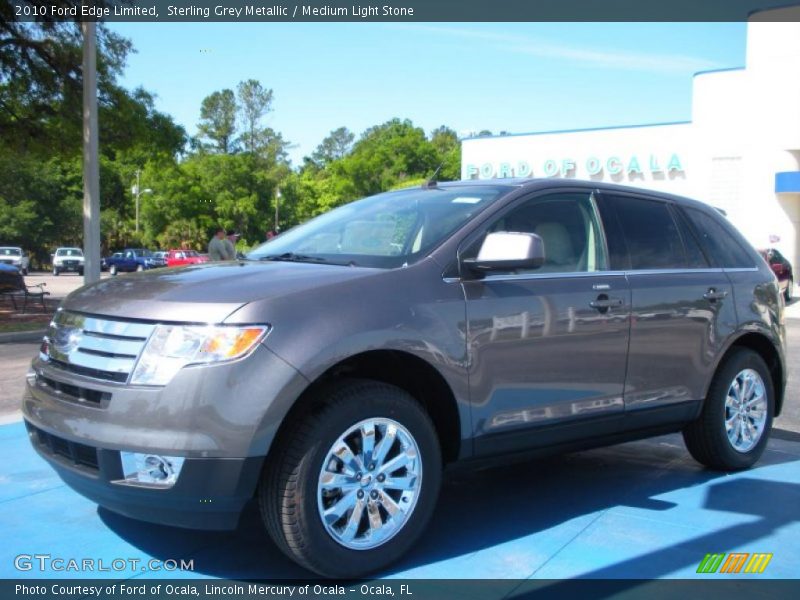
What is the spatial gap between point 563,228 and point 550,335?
746 millimetres

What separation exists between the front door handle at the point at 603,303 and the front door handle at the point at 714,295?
0.87m

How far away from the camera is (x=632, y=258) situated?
4.86 m

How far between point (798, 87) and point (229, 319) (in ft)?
107

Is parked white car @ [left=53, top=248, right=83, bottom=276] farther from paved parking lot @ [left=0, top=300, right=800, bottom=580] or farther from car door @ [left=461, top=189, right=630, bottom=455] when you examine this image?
car door @ [left=461, top=189, right=630, bottom=455]

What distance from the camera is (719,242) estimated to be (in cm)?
557

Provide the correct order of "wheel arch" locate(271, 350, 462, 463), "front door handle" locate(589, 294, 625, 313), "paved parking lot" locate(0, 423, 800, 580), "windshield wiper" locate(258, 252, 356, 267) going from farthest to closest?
"front door handle" locate(589, 294, 625, 313) → "windshield wiper" locate(258, 252, 356, 267) → "paved parking lot" locate(0, 423, 800, 580) → "wheel arch" locate(271, 350, 462, 463)

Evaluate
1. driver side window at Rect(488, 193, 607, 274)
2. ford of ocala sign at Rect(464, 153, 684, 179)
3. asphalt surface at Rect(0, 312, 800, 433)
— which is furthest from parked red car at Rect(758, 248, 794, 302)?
driver side window at Rect(488, 193, 607, 274)

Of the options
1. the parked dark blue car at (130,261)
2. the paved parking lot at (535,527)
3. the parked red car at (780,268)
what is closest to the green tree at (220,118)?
the parked dark blue car at (130,261)

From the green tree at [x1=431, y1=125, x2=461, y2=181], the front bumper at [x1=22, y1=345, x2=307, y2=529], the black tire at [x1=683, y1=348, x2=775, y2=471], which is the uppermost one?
the green tree at [x1=431, y1=125, x2=461, y2=181]

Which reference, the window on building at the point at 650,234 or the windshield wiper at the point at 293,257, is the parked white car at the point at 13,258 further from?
the window on building at the point at 650,234

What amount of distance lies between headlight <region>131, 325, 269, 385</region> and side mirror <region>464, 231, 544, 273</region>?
1.20 metres

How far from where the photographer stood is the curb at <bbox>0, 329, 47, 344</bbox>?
13000 millimetres

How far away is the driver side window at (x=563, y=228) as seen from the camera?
14.6 feet

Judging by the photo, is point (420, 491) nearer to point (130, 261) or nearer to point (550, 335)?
point (550, 335)
